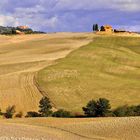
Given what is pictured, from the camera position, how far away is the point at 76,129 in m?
40.5

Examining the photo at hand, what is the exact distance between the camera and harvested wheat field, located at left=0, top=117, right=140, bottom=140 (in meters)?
35.2

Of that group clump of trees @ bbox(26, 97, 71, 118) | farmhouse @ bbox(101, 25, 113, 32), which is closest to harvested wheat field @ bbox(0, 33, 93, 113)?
clump of trees @ bbox(26, 97, 71, 118)

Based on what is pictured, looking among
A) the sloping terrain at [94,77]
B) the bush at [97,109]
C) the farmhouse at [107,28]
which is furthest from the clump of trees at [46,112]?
the farmhouse at [107,28]

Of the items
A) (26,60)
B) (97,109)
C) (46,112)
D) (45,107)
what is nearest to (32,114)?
(46,112)

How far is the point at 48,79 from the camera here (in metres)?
83.6

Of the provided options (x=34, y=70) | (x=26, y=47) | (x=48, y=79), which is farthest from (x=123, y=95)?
(x=26, y=47)

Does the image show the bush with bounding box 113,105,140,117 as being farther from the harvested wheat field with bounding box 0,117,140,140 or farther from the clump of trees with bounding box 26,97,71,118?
the harvested wheat field with bounding box 0,117,140,140

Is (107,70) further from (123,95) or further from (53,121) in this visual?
(53,121)

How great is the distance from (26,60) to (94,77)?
18.3 metres

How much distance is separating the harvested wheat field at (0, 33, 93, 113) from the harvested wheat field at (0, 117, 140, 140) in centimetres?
2278

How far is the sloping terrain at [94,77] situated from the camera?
73312 mm

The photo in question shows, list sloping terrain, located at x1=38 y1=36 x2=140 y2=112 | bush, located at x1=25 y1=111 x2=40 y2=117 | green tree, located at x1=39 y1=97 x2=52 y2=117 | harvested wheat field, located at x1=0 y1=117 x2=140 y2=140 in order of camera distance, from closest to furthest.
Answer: harvested wheat field, located at x1=0 y1=117 x2=140 y2=140
green tree, located at x1=39 y1=97 x2=52 y2=117
bush, located at x1=25 y1=111 x2=40 y2=117
sloping terrain, located at x1=38 y1=36 x2=140 y2=112

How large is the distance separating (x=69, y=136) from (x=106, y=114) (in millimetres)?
21686

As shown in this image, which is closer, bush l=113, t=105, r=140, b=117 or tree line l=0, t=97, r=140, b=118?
bush l=113, t=105, r=140, b=117
